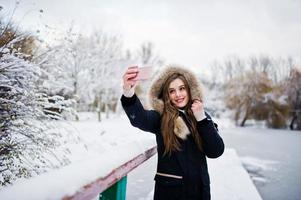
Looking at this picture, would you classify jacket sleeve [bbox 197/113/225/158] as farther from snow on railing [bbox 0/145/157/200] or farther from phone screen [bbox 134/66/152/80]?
snow on railing [bbox 0/145/157/200]

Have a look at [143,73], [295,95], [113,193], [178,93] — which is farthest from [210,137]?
[295,95]

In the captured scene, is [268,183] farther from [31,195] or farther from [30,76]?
[31,195]

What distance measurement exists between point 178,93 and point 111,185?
966 mm

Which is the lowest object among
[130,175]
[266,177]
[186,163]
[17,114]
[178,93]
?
[266,177]

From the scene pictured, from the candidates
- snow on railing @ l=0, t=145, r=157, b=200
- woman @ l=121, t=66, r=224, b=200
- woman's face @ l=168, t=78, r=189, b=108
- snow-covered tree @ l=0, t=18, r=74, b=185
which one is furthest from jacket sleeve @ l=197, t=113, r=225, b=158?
snow-covered tree @ l=0, t=18, r=74, b=185

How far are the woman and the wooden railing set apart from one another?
21cm

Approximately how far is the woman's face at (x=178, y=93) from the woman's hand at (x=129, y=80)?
1.36 ft

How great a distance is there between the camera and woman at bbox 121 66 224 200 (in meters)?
1.57

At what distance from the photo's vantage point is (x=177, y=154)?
1.63 meters

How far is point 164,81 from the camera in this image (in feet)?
6.51

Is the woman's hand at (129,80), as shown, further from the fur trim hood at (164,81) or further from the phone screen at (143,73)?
the fur trim hood at (164,81)

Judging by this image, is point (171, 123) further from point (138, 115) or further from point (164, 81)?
point (164, 81)

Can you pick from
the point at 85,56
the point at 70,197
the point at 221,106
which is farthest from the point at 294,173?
the point at 221,106

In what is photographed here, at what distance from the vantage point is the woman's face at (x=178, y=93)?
185cm
